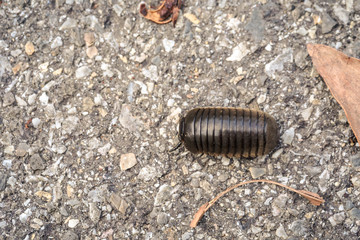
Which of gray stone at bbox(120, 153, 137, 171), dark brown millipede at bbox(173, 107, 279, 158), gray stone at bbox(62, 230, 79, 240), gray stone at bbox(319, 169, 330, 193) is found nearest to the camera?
dark brown millipede at bbox(173, 107, 279, 158)

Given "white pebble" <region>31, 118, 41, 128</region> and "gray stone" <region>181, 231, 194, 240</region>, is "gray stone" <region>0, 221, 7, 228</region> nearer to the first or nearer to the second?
"white pebble" <region>31, 118, 41, 128</region>

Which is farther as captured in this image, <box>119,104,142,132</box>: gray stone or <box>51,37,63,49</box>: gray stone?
<box>51,37,63,49</box>: gray stone

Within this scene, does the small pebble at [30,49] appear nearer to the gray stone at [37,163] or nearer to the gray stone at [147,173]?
the gray stone at [37,163]

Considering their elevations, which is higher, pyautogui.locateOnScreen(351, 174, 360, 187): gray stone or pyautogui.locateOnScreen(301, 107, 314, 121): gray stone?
pyautogui.locateOnScreen(301, 107, 314, 121): gray stone

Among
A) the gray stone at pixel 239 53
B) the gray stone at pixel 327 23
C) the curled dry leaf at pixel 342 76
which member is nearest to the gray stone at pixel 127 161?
the gray stone at pixel 239 53

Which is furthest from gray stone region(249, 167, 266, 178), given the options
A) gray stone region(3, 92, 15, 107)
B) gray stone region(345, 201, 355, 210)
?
gray stone region(3, 92, 15, 107)

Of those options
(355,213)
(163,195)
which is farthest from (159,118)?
(355,213)

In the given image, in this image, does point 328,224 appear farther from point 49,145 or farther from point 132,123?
point 49,145
